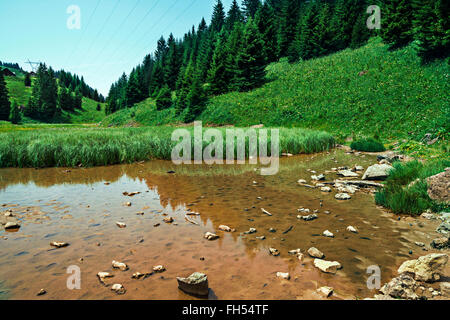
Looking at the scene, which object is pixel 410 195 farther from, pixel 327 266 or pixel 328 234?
pixel 327 266

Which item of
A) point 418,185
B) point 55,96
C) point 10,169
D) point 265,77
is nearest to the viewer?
point 418,185

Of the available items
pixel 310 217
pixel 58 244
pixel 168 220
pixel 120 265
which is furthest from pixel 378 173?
pixel 58 244

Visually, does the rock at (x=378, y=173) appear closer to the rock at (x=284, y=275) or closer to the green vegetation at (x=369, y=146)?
the rock at (x=284, y=275)

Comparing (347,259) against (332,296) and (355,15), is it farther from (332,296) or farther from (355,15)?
(355,15)

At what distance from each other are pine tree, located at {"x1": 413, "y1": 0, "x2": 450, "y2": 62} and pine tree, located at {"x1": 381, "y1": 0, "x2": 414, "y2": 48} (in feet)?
15.8

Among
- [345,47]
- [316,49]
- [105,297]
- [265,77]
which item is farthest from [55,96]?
[105,297]

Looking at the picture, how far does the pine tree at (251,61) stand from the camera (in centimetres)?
4109

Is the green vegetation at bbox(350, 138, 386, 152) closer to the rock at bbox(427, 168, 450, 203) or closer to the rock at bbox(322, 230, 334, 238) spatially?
the rock at bbox(427, 168, 450, 203)

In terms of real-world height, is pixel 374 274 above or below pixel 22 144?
below

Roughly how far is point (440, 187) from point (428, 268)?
10.7 ft

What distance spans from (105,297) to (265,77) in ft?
154

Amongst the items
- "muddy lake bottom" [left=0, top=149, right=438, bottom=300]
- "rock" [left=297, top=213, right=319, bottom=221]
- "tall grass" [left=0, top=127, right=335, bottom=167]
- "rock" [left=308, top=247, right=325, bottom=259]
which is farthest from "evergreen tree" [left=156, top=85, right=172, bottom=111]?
"rock" [left=308, top=247, right=325, bottom=259]

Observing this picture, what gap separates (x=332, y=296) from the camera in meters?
2.53

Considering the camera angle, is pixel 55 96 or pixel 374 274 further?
pixel 55 96
